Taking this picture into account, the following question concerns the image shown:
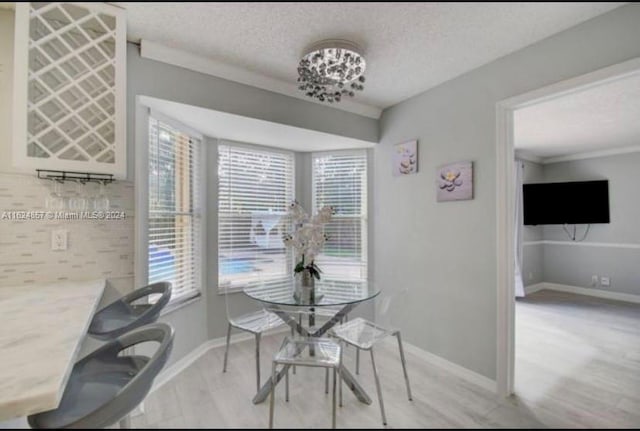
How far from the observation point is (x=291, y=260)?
3.17m

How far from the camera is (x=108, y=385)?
959 mm

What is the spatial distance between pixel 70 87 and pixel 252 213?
6.11 ft

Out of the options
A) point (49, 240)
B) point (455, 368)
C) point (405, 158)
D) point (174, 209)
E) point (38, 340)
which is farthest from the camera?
point (405, 158)

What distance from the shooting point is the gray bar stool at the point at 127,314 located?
136 centimetres

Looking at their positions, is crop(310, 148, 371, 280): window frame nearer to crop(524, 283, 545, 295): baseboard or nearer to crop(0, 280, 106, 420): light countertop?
crop(0, 280, 106, 420): light countertop

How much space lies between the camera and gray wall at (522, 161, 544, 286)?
488 centimetres

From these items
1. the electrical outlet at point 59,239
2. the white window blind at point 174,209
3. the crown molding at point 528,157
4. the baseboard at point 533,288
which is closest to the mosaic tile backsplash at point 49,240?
the electrical outlet at point 59,239

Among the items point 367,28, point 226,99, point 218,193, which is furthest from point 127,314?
point 367,28

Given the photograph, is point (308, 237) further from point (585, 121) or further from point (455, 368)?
point (585, 121)

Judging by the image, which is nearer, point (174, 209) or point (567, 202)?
point (174, 209)

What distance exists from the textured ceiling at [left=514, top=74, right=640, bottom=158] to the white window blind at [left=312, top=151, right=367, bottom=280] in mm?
1662

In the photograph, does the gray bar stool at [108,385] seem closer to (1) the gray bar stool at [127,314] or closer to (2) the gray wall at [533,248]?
(1) the gray bar stool at [127,314]

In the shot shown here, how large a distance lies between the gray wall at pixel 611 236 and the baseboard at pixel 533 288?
0.24 metres

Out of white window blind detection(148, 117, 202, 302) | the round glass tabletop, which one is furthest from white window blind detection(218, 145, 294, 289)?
the round glass tabletop
